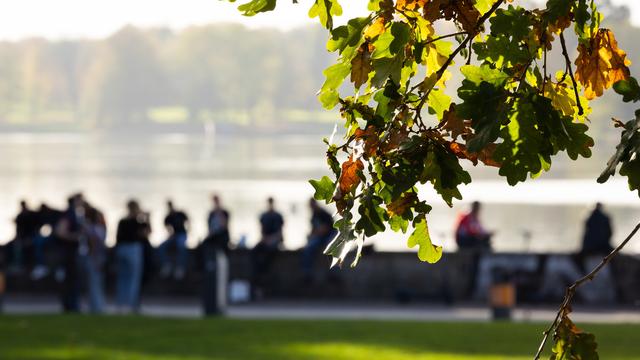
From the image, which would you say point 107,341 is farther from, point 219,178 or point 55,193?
point 219,178

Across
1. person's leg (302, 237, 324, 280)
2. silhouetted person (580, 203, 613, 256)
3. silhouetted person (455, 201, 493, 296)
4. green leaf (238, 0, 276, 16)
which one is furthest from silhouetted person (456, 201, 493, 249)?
green leaf (238, 0, 276, 16)

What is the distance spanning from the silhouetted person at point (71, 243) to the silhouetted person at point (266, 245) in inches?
131

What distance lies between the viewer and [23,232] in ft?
84.2

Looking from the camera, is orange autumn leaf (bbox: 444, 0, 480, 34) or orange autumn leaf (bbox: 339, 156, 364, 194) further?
orange autumn leaf (bbox: 444, 0, 480, 34)

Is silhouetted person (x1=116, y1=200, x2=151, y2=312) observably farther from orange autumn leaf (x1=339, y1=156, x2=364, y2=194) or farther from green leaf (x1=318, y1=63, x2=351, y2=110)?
orange autumn leaf (x1=339, y1=156, x2=364, y2=194)

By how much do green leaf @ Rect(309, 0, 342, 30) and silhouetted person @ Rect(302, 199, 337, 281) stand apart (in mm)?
20528

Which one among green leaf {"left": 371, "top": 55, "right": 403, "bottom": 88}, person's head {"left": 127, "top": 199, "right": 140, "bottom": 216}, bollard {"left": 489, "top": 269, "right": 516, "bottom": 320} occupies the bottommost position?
bollard {"left": 489, "top": 269, "right": 516, "bottom": 320}

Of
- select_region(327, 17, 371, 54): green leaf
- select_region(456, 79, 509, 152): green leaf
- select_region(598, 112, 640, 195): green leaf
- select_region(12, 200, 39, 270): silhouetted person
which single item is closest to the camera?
select_region(456, 79, 509, 152): green leaf

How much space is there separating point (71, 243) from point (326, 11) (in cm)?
2039

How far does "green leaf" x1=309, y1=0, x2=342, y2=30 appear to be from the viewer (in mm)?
3650

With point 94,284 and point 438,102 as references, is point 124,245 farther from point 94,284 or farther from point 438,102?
point 438,102

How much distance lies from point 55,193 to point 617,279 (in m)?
68.4

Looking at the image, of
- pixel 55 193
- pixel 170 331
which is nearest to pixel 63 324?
pixel 170 331

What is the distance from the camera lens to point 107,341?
58.1 ft
